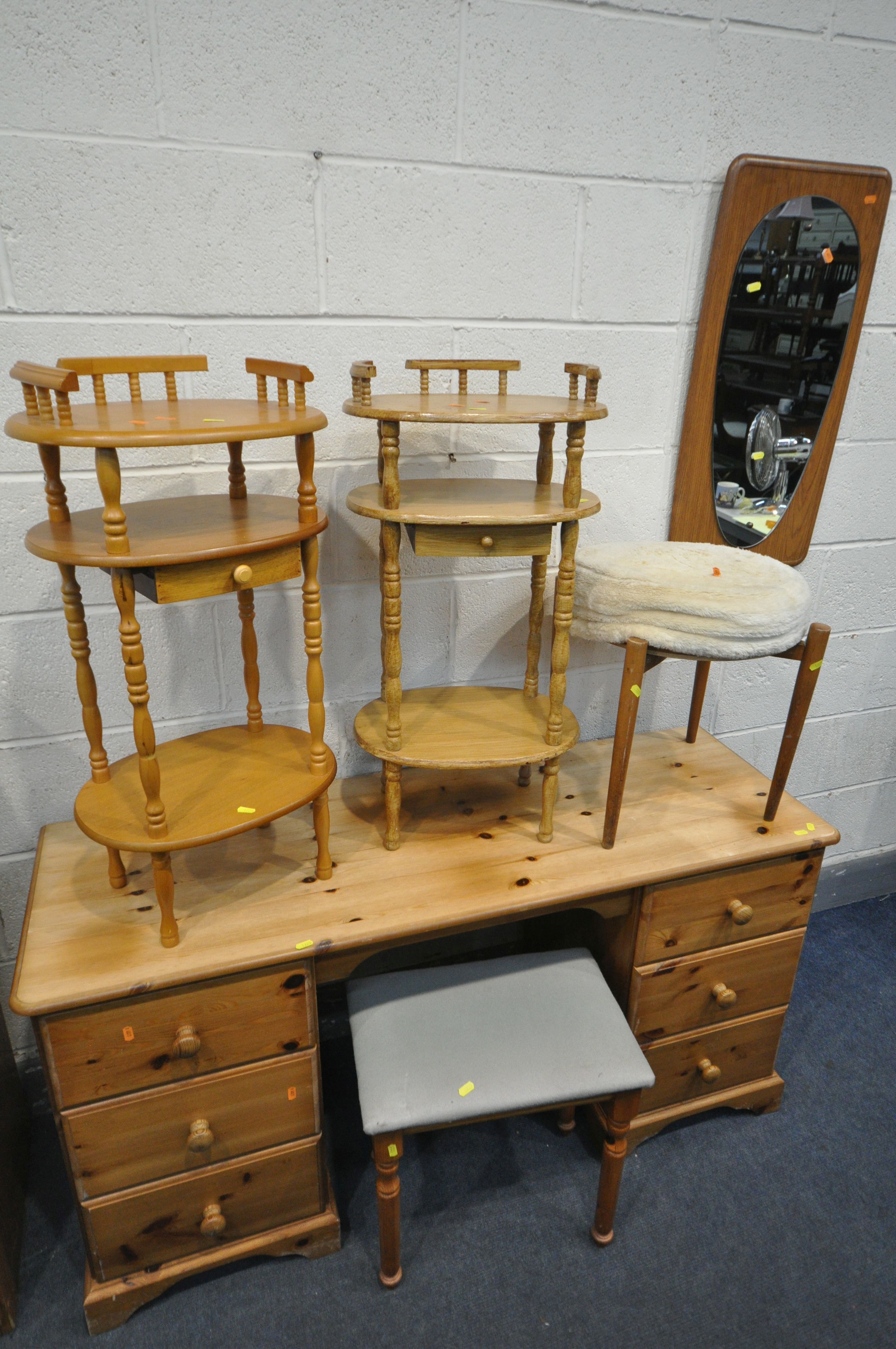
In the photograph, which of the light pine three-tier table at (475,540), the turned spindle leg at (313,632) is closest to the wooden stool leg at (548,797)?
the light pine three-tier table at (475,540)

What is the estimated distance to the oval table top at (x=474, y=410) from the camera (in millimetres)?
1173

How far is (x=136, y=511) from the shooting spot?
1291mm

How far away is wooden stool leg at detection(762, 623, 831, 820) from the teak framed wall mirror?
0.43 metres

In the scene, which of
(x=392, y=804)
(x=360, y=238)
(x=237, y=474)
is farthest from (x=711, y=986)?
(x=360, y=238)

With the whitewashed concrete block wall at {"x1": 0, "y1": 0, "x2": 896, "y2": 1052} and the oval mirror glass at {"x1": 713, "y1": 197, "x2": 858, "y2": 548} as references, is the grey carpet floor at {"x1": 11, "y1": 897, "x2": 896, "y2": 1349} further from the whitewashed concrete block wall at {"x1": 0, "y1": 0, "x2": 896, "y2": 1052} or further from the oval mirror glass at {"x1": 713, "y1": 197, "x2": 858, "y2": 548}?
the oval mirror glass at {"x1": 713, "y1": 197, "x2": 858, "y2": 548}

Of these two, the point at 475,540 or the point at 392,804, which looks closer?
the point at 475,540

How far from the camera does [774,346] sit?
5.73ft

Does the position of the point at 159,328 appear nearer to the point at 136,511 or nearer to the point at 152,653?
the point at 136,511

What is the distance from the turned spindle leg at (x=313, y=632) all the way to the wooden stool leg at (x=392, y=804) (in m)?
0.16

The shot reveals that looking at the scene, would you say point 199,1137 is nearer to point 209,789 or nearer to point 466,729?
point 209,789

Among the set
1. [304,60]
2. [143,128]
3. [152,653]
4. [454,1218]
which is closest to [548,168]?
[304,60]

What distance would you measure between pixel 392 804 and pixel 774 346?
126 cm

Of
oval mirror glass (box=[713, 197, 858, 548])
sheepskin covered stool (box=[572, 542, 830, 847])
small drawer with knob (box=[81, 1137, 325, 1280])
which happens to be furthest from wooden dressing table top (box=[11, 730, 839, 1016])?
oval mirror glass (box=[713, 197, 858, 548])

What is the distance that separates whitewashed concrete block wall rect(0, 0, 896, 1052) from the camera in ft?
4.16
